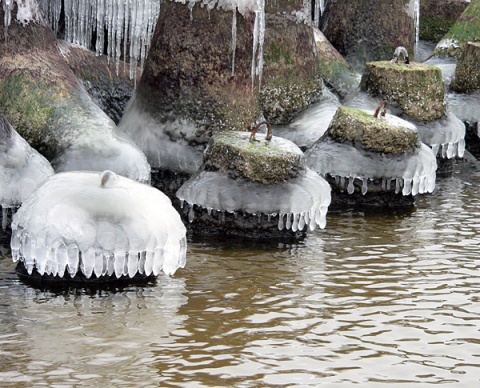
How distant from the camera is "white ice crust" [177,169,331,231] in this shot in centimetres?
1043

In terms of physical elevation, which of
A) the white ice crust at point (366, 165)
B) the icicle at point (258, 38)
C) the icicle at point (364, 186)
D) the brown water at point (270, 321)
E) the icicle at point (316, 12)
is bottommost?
the brown water at point (270, 321)

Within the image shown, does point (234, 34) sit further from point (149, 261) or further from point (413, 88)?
point (149, 261)

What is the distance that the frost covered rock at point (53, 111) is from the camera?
10984mm

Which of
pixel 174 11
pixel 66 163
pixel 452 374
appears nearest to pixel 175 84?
pixel 174 11

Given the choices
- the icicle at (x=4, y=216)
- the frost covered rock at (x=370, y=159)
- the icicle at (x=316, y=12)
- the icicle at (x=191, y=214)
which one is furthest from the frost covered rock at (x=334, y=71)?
the icicle at (x=4, y=216)

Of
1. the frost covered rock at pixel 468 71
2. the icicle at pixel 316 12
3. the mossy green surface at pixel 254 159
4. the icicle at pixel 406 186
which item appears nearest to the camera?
the mossy green surface at pixel 254 159

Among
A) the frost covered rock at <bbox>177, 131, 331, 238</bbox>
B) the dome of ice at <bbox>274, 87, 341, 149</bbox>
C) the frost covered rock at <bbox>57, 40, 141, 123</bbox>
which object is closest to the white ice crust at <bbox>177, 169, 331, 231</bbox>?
the frost covered rock at <bbox>177, 131, 331, 238</bbox>

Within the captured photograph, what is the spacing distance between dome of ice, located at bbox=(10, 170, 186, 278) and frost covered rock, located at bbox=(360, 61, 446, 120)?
573 cm

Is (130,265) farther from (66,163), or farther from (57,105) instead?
(57,105)

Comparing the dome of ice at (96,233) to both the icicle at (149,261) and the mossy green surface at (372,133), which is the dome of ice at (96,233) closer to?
the icicle at (149,261)

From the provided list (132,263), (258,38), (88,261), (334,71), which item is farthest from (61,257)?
(334,71)

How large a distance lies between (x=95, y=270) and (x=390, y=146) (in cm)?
445

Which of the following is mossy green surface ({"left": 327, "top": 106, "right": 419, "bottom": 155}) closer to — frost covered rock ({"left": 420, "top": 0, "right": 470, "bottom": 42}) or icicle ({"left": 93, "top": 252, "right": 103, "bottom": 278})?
icicle ({"left": 93, "top": 252, "right": 103, "bottom": 278})

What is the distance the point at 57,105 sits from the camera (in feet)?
38.0
